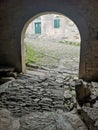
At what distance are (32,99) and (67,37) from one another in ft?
45.7

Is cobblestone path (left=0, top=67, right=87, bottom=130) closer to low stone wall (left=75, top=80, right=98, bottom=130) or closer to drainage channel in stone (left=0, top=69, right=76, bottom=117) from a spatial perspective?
drainage channel in stone (left=0, top=69, right=76, bottom=117)

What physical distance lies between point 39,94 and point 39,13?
2656 mm

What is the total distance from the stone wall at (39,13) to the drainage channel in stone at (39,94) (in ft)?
2.43

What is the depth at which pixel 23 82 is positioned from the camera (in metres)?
5.66

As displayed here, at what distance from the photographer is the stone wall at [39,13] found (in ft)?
17.7

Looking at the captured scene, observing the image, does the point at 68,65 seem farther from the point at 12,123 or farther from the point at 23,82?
the point at 12,123

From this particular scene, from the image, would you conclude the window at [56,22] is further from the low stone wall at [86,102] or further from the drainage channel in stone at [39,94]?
Answer: the low stone wall at [86,102]

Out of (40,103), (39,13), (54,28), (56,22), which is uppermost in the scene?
(56,22)

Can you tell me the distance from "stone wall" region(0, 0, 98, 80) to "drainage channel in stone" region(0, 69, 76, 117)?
739 millimetres

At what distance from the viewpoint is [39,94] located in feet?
15.6

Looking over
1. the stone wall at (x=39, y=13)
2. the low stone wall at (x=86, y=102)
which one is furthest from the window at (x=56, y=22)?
the low stone wall at (x=86, y=102)

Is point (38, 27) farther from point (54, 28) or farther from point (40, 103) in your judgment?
point (40, 103)

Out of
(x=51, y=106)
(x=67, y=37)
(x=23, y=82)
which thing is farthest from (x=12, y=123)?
(x=67, y=37)

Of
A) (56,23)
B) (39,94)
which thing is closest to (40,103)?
(39,94)
